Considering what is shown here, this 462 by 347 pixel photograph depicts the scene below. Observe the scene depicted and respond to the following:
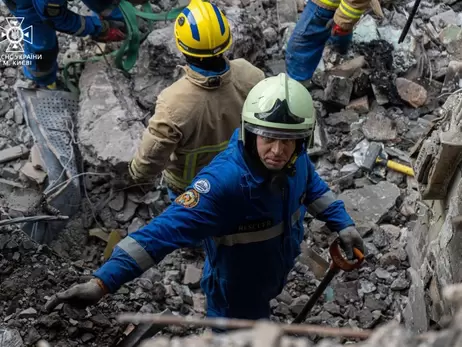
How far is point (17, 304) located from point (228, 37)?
210 centimetres

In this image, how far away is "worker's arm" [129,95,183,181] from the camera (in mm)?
3777

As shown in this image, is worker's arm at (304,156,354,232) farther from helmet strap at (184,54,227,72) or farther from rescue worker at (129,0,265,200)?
helmet strap at (184,54,227,72)

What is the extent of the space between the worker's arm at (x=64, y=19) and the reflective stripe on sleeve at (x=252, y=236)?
3166 mm

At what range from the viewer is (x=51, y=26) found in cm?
564

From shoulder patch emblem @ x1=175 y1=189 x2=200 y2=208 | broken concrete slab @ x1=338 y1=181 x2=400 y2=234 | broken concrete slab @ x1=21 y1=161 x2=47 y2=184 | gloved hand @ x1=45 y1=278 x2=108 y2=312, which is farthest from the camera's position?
broken concrete slab @ x1=21 y1=161 x2=47 y2=184

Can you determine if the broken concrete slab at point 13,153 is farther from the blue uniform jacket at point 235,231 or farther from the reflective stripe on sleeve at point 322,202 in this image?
the reflective stripe on sleeve at point 322,202

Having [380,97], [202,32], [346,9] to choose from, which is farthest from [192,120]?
[380,97]

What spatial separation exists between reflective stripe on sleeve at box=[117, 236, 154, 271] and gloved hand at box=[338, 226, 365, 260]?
1.25 metres

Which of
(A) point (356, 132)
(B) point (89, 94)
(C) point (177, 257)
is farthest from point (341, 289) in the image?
(B) point (89, 94)

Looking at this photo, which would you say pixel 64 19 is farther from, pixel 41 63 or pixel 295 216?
pixel 295 216

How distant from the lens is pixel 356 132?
5.77m

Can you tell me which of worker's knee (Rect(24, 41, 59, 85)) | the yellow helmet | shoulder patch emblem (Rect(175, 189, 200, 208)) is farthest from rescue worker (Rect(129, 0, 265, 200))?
worker's knee (Rect(24, 41, 59, 85))

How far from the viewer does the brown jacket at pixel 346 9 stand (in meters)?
5.26

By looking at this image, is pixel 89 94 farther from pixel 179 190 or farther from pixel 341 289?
pixel 341 289
